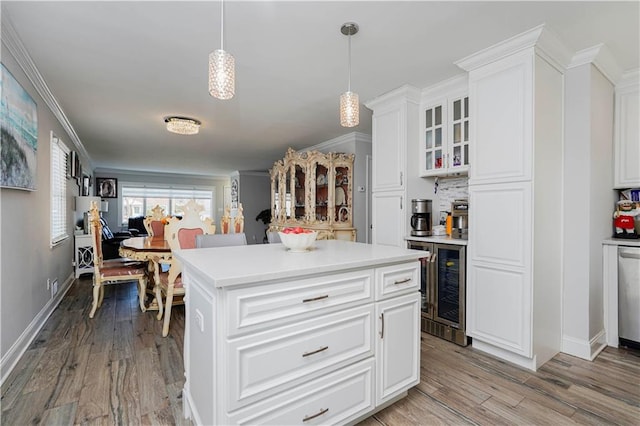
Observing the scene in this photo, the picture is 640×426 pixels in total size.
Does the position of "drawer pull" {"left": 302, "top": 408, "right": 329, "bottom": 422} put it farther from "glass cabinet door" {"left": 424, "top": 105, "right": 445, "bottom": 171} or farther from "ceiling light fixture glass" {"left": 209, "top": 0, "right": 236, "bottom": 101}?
"glass cabinet door" {"left": 424, "top": 105, "right": 445, "bottom": 171}

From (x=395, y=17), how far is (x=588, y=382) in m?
2.69

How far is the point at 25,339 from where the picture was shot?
245cm

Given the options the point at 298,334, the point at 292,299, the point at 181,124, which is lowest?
the point at 298,334

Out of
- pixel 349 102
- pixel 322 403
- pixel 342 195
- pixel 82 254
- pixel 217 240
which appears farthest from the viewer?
pixel 82 254

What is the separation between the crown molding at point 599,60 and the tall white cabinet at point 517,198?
121 millimetres

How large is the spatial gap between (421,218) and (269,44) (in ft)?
6.70

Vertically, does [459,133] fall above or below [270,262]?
above

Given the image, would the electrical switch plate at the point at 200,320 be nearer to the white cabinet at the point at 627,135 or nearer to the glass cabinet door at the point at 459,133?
the glass cabinet door at the point at 459,133

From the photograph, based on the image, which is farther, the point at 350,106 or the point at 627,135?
the point at 627,135

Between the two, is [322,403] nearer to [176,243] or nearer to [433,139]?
[176,243]

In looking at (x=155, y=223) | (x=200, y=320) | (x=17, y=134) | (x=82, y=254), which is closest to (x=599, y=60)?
(x=200, y=320)

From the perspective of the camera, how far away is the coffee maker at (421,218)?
10.0 ft

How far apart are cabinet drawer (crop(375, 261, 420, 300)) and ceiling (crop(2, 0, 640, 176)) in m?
1.54

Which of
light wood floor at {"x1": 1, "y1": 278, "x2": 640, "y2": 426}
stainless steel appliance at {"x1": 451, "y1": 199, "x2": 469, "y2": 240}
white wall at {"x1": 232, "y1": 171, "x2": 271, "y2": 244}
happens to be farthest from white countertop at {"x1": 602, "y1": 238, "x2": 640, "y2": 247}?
white wall at {"x1": 232, "y1": 171, "x2": 271, "y2": 244}
